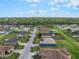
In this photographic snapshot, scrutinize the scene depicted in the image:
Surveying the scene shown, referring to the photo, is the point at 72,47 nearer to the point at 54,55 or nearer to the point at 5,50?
the point at 54,55

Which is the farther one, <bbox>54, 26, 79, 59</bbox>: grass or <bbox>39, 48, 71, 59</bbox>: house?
<bbox>54, 26, 79, 59</bbox>: grass

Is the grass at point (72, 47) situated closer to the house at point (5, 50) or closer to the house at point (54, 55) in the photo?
the house at point (54, 55)

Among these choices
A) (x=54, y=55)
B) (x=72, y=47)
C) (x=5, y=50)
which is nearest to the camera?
(x=54, y=55)

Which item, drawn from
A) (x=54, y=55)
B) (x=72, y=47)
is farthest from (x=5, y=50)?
(x=72, y=47)

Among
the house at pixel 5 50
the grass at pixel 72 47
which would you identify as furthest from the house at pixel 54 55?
the house at pixel 5 50

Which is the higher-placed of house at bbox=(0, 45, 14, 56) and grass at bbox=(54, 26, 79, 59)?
house at bbox=(0, 45, 14, 56)

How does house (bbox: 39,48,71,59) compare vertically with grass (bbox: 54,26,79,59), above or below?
above

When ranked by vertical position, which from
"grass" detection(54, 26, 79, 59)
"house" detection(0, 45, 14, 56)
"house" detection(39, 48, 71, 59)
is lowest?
"grass" detection(54, 26, 79, 59)

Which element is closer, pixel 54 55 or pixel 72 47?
pixel 54 55

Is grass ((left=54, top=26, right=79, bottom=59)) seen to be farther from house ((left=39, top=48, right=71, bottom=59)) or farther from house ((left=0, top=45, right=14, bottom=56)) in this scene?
house ((left=0, top=45, right=14, bottom=56))

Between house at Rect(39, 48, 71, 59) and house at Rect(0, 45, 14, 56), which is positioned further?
house at Rect(0, 45, 14, 56)

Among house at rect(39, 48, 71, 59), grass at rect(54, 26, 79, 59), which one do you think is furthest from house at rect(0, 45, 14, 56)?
grass at rect(54, 26, 79, 59)

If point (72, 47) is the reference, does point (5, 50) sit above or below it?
above
